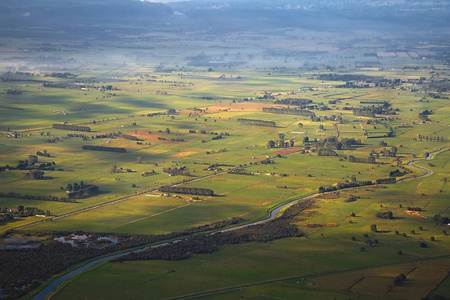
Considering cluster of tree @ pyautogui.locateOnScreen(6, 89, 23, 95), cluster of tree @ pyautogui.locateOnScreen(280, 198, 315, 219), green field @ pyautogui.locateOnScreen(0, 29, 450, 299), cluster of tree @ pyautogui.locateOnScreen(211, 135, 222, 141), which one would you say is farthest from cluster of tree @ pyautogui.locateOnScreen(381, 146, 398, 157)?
cluster of tree @ pyautogui.locateOnScreen(6, 89, 23, 95)

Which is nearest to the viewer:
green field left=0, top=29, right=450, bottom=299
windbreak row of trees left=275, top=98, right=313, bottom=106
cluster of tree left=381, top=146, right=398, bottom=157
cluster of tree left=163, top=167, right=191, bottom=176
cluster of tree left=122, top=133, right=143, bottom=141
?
green field left=0, top=29, right=450, bottom=299

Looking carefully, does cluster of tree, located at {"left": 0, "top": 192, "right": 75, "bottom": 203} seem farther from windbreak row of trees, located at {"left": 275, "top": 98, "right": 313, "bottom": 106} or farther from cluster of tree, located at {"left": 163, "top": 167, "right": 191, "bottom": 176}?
windbreak row of trees, located at {"left": 275, "top": 98, "right": 313, "bottom": 106}

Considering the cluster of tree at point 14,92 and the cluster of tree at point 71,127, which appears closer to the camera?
the cluster of tree at point 71,127

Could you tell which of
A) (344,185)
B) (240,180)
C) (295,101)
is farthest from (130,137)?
(295,101)

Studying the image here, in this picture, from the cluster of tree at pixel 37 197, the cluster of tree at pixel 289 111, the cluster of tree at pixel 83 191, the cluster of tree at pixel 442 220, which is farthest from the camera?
the cluster of tree at pixel 289 111

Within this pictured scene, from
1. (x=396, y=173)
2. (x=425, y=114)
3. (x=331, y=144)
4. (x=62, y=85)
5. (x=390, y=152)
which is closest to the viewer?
(x=396, y=173)

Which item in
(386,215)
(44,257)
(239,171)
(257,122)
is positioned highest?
(44,257)

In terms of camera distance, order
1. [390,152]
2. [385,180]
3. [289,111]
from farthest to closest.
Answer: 1. [289,111]
2. [390,152]
3. [385,180]

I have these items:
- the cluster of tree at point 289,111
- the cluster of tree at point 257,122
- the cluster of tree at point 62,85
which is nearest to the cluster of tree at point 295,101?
the cluster of tree at point 289,111

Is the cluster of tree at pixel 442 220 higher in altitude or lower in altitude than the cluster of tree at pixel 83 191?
lower

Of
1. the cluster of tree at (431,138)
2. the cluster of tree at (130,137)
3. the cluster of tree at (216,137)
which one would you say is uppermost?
the cluster of tree at (130,137)

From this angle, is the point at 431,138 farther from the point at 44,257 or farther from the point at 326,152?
the point at 44,257

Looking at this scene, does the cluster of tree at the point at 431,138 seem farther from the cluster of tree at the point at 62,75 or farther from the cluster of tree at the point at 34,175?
the cluster of tree at the point at 62,75

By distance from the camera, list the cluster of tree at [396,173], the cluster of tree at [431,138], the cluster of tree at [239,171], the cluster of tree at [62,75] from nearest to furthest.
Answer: the cluster of tree at [396,173], the cluster of tree at [239,171], the cluster of tree at [431,138], the cluster of tree at [62,75]
